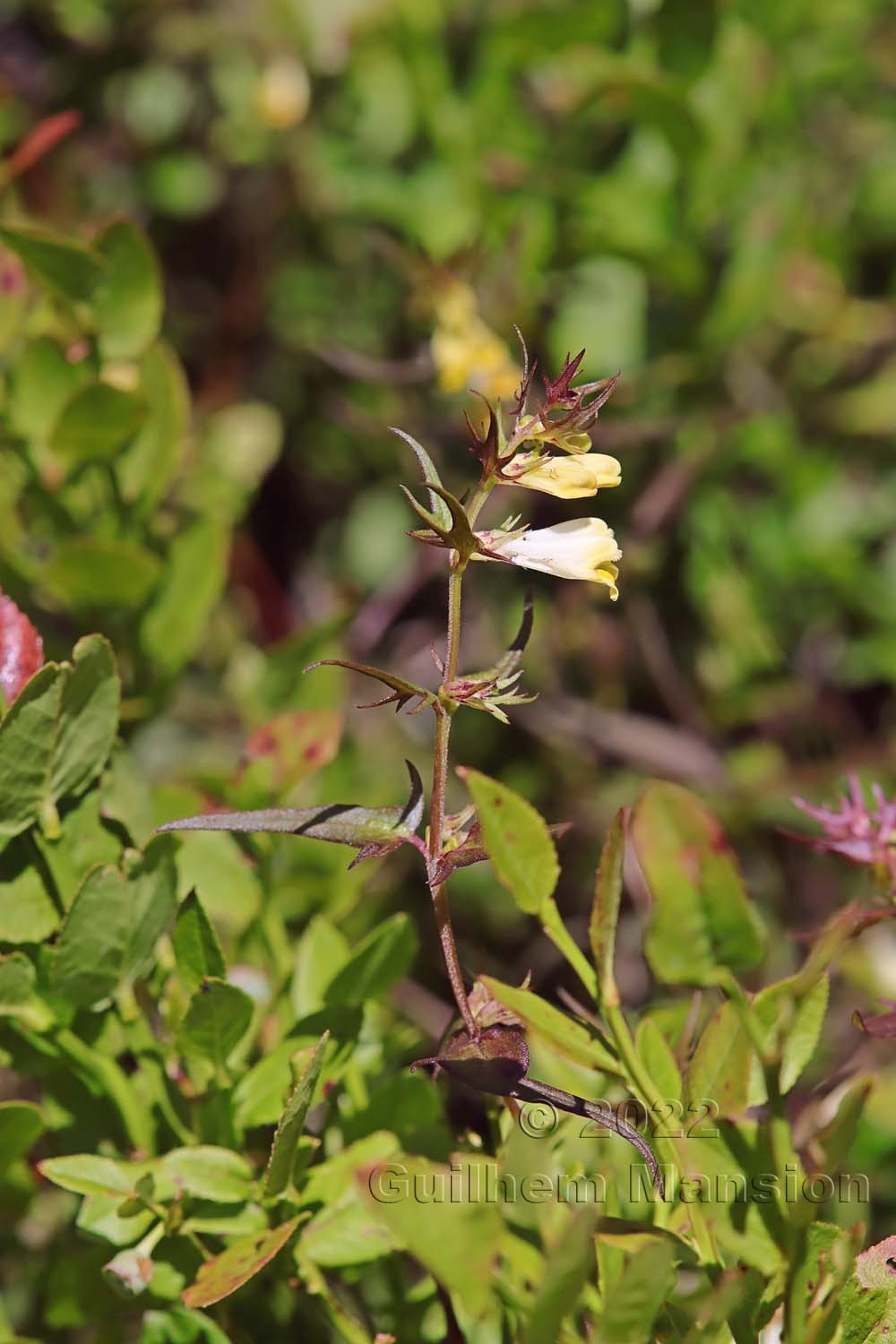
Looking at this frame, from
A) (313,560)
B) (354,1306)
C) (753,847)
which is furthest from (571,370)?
(313,560)

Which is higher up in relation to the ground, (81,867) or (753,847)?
(81,867)

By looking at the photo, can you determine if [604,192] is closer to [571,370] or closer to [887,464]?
[887,464]

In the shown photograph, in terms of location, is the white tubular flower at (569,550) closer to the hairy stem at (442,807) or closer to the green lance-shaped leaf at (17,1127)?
the hairy stem at (442,807)

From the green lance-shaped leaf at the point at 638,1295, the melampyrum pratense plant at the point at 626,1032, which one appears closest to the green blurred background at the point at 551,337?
the melampyrum pratense plant at the point at 626,1032

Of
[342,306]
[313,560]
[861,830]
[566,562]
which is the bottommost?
[313,560]

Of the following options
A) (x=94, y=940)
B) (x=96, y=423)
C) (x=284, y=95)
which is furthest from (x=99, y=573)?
(x=284, y=95)

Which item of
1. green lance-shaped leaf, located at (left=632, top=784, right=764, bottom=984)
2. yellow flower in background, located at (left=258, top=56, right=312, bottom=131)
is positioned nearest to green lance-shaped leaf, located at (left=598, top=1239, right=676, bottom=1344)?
green lance-shaped leaf, located at (left=632, top=784, right=764, bottom=984)
